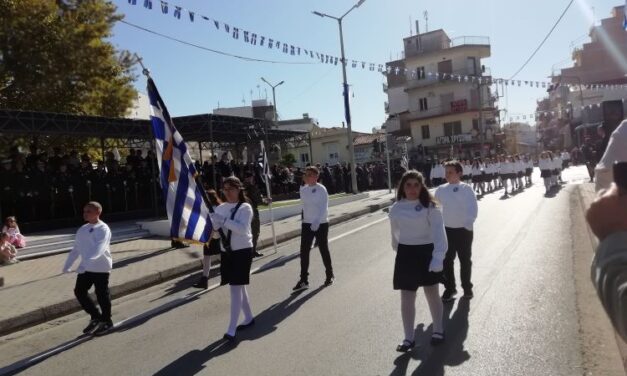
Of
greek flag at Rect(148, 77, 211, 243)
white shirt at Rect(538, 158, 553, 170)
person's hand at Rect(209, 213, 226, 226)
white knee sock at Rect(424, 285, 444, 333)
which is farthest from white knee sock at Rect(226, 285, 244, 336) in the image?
white shirt at Rect(538, 158, 553, 170)

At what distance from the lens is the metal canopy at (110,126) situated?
16141 mm

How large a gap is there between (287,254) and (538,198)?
12354mm

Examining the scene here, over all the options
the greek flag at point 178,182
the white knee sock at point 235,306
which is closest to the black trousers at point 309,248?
the greek flag at point 178,182

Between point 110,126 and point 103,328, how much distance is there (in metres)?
13.3

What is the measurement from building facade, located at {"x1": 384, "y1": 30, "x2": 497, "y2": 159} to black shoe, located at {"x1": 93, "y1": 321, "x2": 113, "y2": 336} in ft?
178

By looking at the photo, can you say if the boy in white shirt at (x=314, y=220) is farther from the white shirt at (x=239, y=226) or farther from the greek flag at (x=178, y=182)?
the white shirt at (x=239, y=226)

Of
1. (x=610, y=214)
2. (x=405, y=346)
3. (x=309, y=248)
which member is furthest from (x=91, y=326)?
(x=610, y=214)

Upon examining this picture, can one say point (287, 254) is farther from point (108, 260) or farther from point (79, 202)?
point (79, 202)

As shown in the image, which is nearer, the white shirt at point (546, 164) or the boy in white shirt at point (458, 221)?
the boy in white shirt at point (458, 221)

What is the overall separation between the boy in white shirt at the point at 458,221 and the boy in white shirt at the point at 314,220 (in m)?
2.09

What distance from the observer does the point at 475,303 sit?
685 cm

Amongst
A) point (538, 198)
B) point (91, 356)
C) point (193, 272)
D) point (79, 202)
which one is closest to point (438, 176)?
point (538, 198)

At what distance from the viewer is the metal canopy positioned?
16141 mm

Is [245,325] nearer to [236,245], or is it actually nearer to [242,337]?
[242,337]
